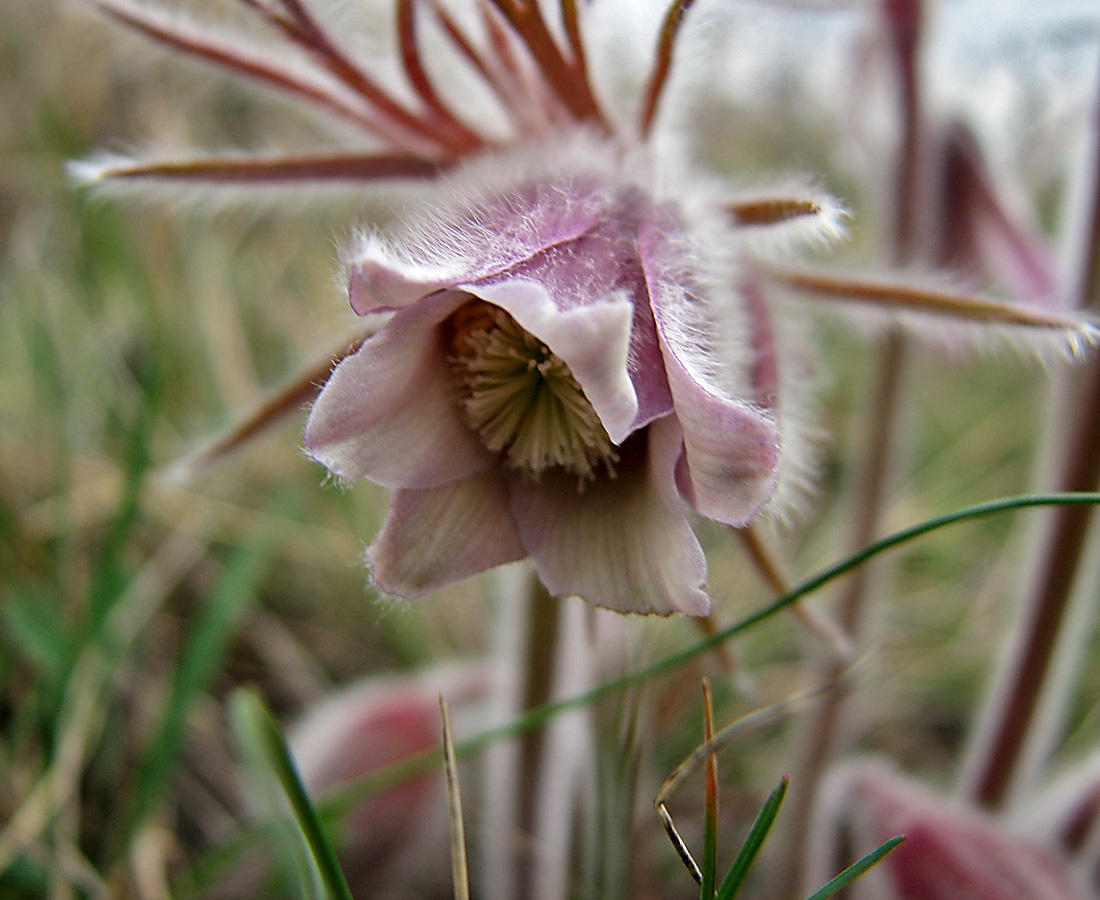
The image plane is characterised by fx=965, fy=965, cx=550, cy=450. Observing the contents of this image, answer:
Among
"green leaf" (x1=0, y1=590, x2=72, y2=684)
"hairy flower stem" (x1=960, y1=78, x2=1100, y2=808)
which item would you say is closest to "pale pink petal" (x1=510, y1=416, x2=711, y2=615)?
"hairy flower stem" (x1=960, y1=78, x2=1100, y2=808)

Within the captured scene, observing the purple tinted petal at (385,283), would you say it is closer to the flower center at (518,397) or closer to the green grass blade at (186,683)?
the flower center at (518,397)

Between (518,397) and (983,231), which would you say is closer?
(518,397)

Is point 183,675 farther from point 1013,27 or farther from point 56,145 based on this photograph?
point 56,145

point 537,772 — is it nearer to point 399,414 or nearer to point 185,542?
point 399,414

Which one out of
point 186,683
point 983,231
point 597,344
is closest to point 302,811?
point 597,344

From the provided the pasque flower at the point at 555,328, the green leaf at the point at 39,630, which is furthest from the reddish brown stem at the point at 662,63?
the green leaf at the point at 39,630

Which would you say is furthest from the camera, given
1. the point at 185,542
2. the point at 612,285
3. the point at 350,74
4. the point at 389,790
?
the point at 185,542
